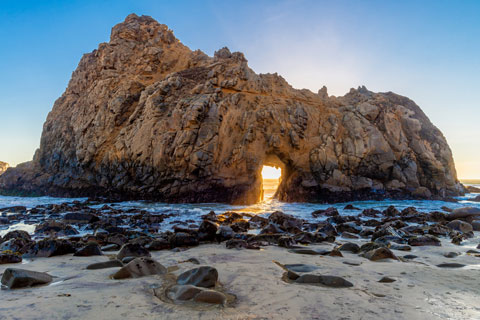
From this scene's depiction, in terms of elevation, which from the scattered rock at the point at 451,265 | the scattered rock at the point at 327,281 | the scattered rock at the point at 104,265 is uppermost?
the scattered rock at the point at 327,281

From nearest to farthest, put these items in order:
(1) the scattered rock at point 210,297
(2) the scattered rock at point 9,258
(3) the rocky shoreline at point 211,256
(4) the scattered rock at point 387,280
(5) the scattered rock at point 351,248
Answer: (1) the scattered rock at point 210,297, (3) the rocky shoreline at point 211,256, (4) the scattered rock at point 387,280, (2) the scattered rock at point 9,258, (5) the scattered rock at point 351,248

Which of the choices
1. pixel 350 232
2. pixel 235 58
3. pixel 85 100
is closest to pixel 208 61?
pixel 235 58

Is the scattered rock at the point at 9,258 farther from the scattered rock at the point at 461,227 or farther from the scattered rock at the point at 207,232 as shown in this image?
the scattered rock at the point at 461,227

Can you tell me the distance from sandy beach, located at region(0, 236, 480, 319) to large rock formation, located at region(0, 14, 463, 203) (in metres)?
16.5

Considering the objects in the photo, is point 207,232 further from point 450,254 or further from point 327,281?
point 450,254

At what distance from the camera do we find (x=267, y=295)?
318cm

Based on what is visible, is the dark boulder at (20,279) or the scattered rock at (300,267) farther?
the scattered rock at (300,267)

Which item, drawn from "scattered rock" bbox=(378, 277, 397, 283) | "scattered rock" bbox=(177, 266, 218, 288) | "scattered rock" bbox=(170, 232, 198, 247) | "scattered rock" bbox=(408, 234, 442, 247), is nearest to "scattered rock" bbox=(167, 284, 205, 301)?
"scattered rock" bbox=(177, 266, 218, 288)

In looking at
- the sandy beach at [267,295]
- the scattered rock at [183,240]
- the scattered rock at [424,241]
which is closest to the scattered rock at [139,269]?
the sandy beach at [267,295]

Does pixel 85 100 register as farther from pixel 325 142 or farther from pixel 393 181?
pixel 393 181

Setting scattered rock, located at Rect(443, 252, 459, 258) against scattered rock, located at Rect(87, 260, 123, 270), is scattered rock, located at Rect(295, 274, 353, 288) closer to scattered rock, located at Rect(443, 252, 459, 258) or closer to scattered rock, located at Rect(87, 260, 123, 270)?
scattered rock, located at Rect(87, 260, 123, 270)

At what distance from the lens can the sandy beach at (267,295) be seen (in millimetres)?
2609

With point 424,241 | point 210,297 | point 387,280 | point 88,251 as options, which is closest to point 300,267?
point 387,280

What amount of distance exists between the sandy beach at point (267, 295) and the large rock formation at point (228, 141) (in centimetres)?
1647
